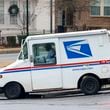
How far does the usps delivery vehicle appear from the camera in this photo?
19.8 m

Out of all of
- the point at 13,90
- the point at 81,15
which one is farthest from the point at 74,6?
the point at 13,90

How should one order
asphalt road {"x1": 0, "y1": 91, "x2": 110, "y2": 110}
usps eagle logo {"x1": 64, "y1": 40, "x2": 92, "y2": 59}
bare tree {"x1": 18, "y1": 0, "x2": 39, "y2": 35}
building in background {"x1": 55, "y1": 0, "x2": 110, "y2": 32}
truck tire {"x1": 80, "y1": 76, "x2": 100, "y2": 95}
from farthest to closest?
building in background {"x1": 55, "y1": 0, "x2": 110, "y2": 32}
bare tree {"x1": 18, "y1": 0, "x2": 39, "y2": 35}
usps eagle logo {"x1": 64, "y1": 40, "x2": 92, "y2": 59}
truck tire {"x1": 80, "y1": 76, "x2": 100, "y2": 95}
asphalt road {"x1": 0, "y1": 91, "x2": 110, "y2": 110}

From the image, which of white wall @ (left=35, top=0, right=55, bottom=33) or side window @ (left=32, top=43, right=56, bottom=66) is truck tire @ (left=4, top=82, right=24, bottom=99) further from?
white wall @ (left=35, top=0, right=55, bottom=33)

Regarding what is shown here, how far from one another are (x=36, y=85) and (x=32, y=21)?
3557cm

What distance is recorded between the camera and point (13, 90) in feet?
66.4

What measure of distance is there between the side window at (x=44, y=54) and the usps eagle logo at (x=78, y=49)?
513 mm

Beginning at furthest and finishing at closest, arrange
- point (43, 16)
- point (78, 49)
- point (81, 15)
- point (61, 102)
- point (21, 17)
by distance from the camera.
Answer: point (81, 15), point (43, 16), point (21, 17), point (78, 49), point (61, 102)

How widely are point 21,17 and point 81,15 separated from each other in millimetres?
5628

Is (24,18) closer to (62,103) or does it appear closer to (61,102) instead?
(61,102)

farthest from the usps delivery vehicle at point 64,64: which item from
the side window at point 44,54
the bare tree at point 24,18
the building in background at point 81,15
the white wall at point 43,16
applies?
the white wall at point 43,16

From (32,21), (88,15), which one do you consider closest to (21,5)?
(32,21)

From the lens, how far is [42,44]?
2006 centimetres

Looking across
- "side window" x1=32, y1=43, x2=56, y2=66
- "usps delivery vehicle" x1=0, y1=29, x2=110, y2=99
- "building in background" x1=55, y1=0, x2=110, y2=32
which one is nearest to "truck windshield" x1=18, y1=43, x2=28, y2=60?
"usps delivery vehicle" x1=0, y1=29, x2=110, y2=99

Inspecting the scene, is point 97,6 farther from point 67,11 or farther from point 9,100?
point 9,100
